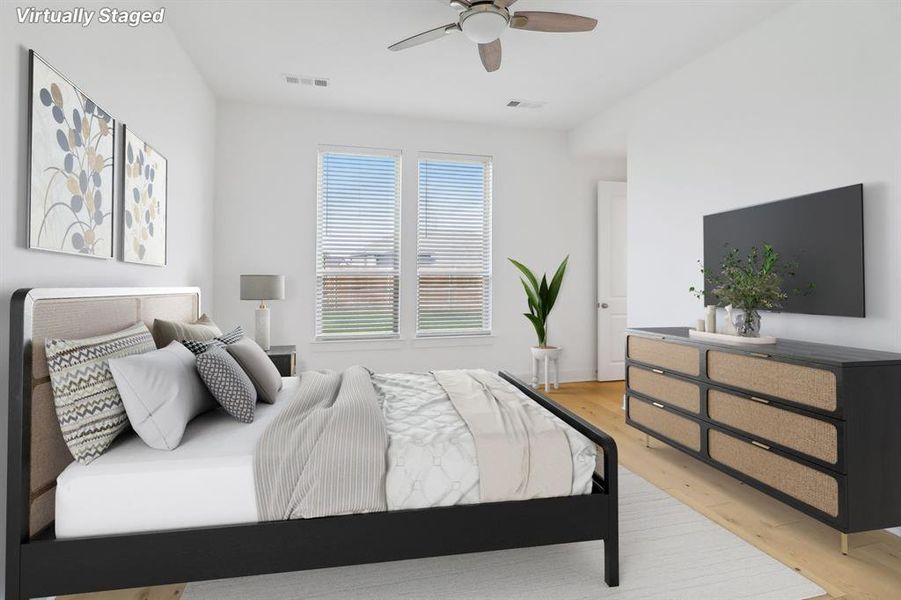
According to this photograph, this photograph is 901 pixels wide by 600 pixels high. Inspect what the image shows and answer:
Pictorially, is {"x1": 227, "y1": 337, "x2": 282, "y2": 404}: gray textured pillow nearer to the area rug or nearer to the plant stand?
the area rug

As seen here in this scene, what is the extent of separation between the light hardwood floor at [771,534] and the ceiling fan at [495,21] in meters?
2.57

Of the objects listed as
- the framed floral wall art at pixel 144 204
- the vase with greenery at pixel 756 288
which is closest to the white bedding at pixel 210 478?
the framed floral wall art at pixel 144 204

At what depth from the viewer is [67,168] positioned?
1936mm

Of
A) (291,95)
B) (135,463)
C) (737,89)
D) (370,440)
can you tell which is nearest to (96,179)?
(135,463)

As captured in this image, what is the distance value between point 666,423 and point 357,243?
124 inches

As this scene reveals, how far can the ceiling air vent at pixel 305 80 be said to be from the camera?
151 inches

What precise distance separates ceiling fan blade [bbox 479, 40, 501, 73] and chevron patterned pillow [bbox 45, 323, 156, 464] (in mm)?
2414

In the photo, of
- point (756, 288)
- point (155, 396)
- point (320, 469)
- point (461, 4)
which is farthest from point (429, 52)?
point (320, 469)

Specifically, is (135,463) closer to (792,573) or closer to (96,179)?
(96,179)

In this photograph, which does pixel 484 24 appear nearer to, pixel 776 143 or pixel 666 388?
pixel 776 143

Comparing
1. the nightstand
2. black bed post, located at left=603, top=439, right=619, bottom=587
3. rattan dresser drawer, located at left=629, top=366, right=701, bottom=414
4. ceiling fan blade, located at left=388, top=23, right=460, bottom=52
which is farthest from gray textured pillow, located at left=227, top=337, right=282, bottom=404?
rattan dresser drawer, located at left=629, top=366, right=701, bottom=414

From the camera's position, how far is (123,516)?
1536mm

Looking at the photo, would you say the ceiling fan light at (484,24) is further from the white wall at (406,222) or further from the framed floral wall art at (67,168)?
the white wall at (406,222)

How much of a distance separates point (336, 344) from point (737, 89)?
3.87 meters
